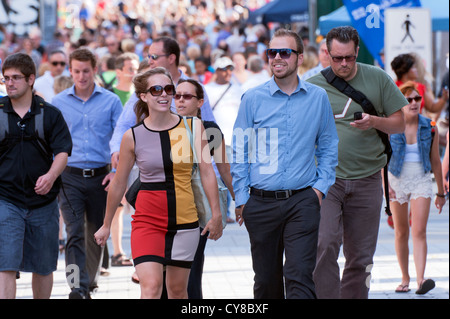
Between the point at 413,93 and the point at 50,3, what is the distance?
17.0 m

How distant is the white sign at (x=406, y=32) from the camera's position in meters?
11.1

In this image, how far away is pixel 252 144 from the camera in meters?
6.93

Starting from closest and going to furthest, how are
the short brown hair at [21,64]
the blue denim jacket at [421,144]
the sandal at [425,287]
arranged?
1. the short brown hair at [21,64]
2. the sandal at [425,287]
3. the blue denim jacket at [421,144]

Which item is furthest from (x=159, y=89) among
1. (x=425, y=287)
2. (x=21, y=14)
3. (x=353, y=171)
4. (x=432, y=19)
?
(x=432, y=19)

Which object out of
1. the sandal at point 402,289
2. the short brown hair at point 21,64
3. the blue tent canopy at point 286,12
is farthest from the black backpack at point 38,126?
the blue tent canopy at point 286,12

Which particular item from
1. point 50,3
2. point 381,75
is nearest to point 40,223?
point 381,75

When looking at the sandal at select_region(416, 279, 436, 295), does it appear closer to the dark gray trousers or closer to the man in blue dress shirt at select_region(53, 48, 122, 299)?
the dark gray trousers

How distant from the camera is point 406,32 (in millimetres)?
11250

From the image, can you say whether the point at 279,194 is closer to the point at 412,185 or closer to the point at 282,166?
the point at 282,166

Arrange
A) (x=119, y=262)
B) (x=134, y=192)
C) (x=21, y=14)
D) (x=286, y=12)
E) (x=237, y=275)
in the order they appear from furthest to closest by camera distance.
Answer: (x=286, y=12), (x=21, y=14), (x=119, y=262), (x=237, y=275), (x=134, y=192)

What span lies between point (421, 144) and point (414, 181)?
1.16ft

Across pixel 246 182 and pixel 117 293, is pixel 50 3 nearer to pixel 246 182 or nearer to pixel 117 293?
pixel 117 293

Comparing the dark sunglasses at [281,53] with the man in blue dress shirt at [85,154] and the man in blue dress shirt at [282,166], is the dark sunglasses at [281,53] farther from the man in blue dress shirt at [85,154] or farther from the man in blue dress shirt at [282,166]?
the man in blue dress shirt at [85,154]
